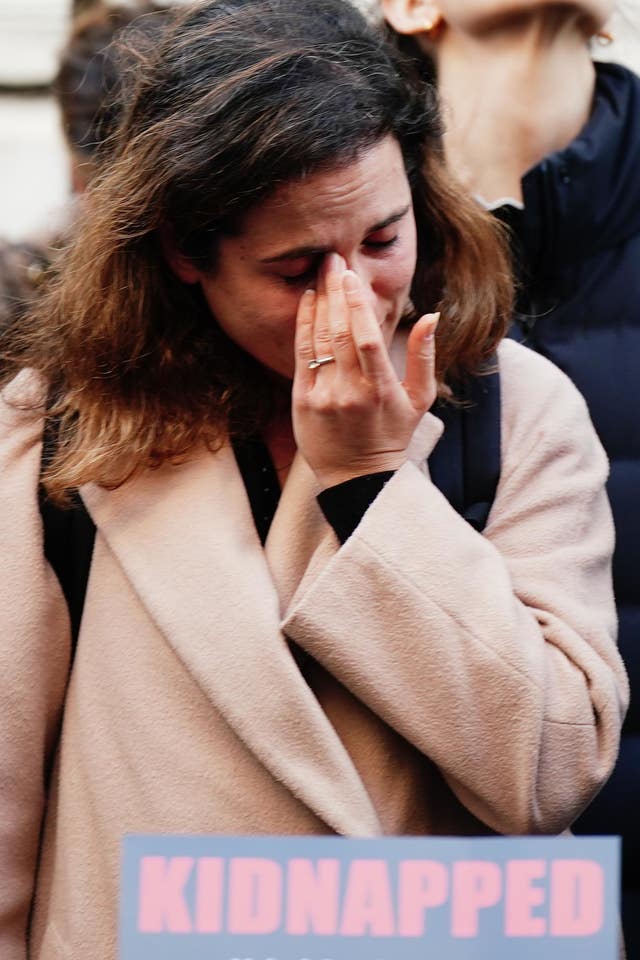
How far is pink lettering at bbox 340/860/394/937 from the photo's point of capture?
108 centimetres

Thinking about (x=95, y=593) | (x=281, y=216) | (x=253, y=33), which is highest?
(x=253, y=33)

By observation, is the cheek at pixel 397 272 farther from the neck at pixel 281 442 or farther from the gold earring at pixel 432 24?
the gold earring at pixel 432 24

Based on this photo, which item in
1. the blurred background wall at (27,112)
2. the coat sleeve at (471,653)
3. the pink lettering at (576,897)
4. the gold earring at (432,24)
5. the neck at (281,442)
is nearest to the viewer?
the pink lettering at (576,897)

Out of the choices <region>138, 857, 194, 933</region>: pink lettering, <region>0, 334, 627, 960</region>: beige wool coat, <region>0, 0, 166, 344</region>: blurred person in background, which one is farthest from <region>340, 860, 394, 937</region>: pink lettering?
<region>0, 0, 166, 344</region>: blurred person in background

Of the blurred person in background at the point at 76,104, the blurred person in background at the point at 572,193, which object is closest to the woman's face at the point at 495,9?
the blurred person in background at the point at 572,193

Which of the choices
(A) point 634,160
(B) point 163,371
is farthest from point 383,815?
(A) point 634,160

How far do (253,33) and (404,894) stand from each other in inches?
40.5

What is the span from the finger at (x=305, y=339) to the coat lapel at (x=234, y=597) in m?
0.13

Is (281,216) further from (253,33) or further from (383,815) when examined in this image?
(383,815)

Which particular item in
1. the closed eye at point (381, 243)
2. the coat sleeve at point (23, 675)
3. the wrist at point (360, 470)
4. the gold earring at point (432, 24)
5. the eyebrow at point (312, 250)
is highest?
the gold earring at point (432, 24)

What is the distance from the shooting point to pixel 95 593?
5.28 feet

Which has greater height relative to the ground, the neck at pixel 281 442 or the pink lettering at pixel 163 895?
the pink lettering at pixel 163 895

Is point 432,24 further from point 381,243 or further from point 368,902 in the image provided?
point 368,902

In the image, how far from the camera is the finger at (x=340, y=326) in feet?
4.97
